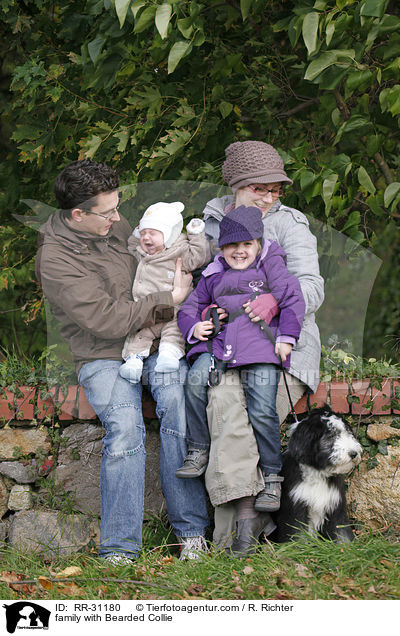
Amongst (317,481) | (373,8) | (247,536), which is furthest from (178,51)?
(247,536)

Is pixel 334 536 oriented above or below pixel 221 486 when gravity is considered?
below

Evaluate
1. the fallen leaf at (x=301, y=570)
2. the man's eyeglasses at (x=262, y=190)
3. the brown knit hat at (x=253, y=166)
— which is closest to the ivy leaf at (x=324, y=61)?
the brown knit hat at (x=253, y=166)

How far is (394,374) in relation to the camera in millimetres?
3936

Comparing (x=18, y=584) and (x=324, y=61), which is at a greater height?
(x=324, y=61)

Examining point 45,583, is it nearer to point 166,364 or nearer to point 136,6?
point 166,364

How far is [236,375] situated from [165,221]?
2.74 ft

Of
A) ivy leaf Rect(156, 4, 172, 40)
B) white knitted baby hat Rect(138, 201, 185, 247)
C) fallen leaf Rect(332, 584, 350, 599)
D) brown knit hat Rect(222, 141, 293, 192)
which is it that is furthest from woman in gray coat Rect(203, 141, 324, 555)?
ivy leaf Rect(156, 4, 172, 40)

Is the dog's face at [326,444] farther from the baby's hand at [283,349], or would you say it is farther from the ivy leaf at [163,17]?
the ivy leaf at [163,17]

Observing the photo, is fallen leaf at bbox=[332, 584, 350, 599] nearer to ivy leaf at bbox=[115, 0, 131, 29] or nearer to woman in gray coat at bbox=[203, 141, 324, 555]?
woman in gray coat at bbox=[203, 141, 324, 555]

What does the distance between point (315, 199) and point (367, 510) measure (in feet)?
5.75

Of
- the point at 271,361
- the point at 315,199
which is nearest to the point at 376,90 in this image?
the point at 315,199

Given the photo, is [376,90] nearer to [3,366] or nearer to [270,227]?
[270,227]

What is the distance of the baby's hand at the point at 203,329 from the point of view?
11.7ft
